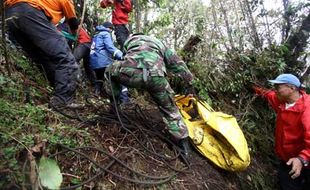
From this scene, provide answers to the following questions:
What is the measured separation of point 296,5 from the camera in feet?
23.9

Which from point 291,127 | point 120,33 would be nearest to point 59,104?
point 120,33

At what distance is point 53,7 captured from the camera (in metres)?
4.66

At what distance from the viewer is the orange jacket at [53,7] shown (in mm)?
4461

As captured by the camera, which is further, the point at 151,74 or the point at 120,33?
the point at 120,33

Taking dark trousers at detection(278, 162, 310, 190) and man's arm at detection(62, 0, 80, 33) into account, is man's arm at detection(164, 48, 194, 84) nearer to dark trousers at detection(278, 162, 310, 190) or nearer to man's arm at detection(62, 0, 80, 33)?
man's arm at detection(62, 0, 80, 33)

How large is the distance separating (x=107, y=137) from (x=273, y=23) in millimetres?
4986

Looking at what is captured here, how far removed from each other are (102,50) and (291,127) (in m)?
3.21

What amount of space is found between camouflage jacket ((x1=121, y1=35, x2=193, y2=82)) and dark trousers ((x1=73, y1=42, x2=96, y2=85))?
7.25 ft

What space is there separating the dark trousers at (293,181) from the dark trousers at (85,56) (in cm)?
356

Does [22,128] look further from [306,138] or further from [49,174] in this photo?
[306,138]

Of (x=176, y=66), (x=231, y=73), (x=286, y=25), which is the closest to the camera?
(x=176, y=66)

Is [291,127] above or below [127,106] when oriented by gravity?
below

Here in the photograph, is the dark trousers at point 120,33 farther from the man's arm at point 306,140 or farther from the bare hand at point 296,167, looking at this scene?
the bare hand at point 296,167

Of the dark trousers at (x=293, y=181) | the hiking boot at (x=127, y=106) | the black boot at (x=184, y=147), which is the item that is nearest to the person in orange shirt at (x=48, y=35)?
the hiking boot at (x=127, y=106)
